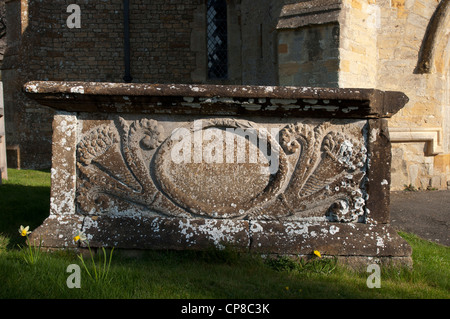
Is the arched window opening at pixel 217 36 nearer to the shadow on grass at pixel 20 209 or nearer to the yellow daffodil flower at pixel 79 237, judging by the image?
the shadow on grass at pixel 20 209

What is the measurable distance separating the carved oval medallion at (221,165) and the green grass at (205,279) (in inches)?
14.7

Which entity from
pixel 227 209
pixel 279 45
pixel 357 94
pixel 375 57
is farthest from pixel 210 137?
pixel 375 57

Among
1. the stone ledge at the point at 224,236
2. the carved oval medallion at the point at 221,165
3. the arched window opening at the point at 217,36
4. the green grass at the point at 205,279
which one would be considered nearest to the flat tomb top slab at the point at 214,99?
the carved oval medallion at the point at 221,165

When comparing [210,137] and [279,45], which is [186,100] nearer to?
[210,137]

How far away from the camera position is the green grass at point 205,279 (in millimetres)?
1917

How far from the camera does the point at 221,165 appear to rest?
2.58 meters

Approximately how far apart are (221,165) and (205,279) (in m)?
0.81

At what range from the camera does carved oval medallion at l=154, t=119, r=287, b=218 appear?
2.56m
